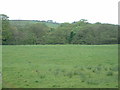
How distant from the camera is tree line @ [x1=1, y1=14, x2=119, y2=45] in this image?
39.5 metres

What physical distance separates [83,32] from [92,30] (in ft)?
6.90

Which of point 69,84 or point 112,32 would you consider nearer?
point 69,84

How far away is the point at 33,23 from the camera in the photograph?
4494 cm

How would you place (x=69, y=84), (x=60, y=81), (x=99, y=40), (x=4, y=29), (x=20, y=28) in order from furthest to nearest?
(x=20, y=28) < (x=99, y=40) < (x=4, y=29) < (x=60, y=81) < (x=69, y=84)

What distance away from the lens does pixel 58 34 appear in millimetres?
43500

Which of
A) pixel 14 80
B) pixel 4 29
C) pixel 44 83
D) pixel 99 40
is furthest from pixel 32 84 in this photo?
pixel 99 40

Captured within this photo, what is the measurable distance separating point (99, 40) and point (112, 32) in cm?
283

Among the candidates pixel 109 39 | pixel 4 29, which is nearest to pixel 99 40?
pixel 109 39

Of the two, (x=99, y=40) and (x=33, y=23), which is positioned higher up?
(x=33, y=23)

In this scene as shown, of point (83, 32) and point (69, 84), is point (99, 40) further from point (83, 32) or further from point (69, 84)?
point (69, 84)

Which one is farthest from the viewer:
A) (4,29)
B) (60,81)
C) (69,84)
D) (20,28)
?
(20,28)

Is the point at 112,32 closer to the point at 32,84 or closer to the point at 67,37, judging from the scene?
the point at 67,37

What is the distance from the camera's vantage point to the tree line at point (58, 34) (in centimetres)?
3950

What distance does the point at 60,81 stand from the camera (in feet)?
25.5
